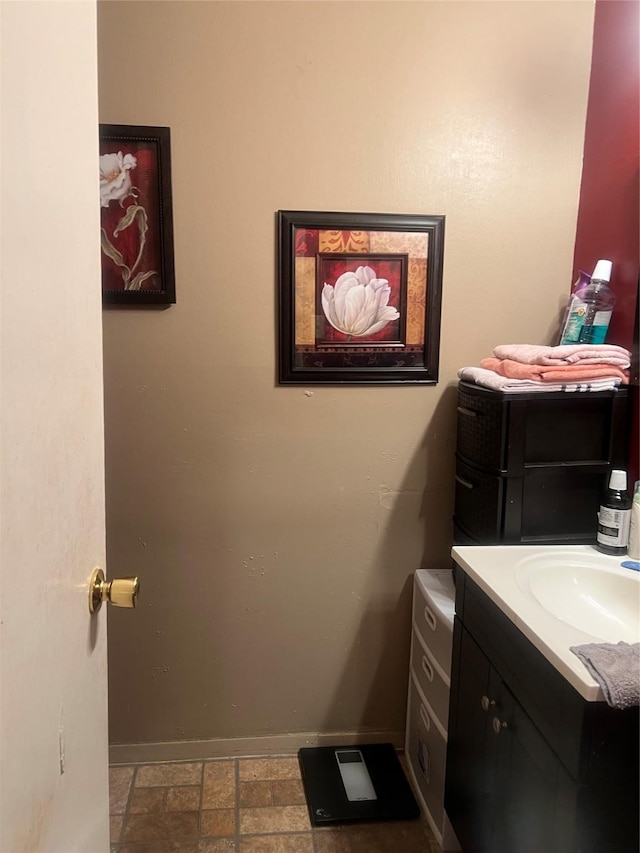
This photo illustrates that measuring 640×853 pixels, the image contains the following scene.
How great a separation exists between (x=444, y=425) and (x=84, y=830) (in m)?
1.42

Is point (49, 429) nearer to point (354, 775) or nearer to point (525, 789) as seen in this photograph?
point (525, 789)

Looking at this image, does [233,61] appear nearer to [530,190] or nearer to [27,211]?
[530,190]

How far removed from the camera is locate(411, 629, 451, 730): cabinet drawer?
159 cm

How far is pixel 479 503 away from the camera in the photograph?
1.63 meters

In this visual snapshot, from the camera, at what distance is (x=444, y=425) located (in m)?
1.87

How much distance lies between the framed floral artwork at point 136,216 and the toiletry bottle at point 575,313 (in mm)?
1165

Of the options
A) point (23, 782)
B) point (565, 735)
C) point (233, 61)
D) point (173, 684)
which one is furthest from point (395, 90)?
point (173, 684)

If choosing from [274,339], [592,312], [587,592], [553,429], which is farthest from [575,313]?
[274,339]

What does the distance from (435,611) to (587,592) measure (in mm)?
456

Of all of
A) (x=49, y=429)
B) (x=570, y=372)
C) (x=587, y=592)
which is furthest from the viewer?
(x=570, y=372)

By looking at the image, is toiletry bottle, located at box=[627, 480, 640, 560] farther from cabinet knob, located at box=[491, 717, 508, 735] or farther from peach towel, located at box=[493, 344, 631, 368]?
cabinet knob, located at box=[491, 717, 508, 735]

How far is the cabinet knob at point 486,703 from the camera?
1.23 metres

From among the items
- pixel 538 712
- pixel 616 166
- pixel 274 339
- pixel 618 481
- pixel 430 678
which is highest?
pixel 616 166

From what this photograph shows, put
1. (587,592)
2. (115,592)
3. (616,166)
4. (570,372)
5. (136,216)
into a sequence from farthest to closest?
(136,216) → (616,166) → (570,372) → (587,592) → (115,592)
